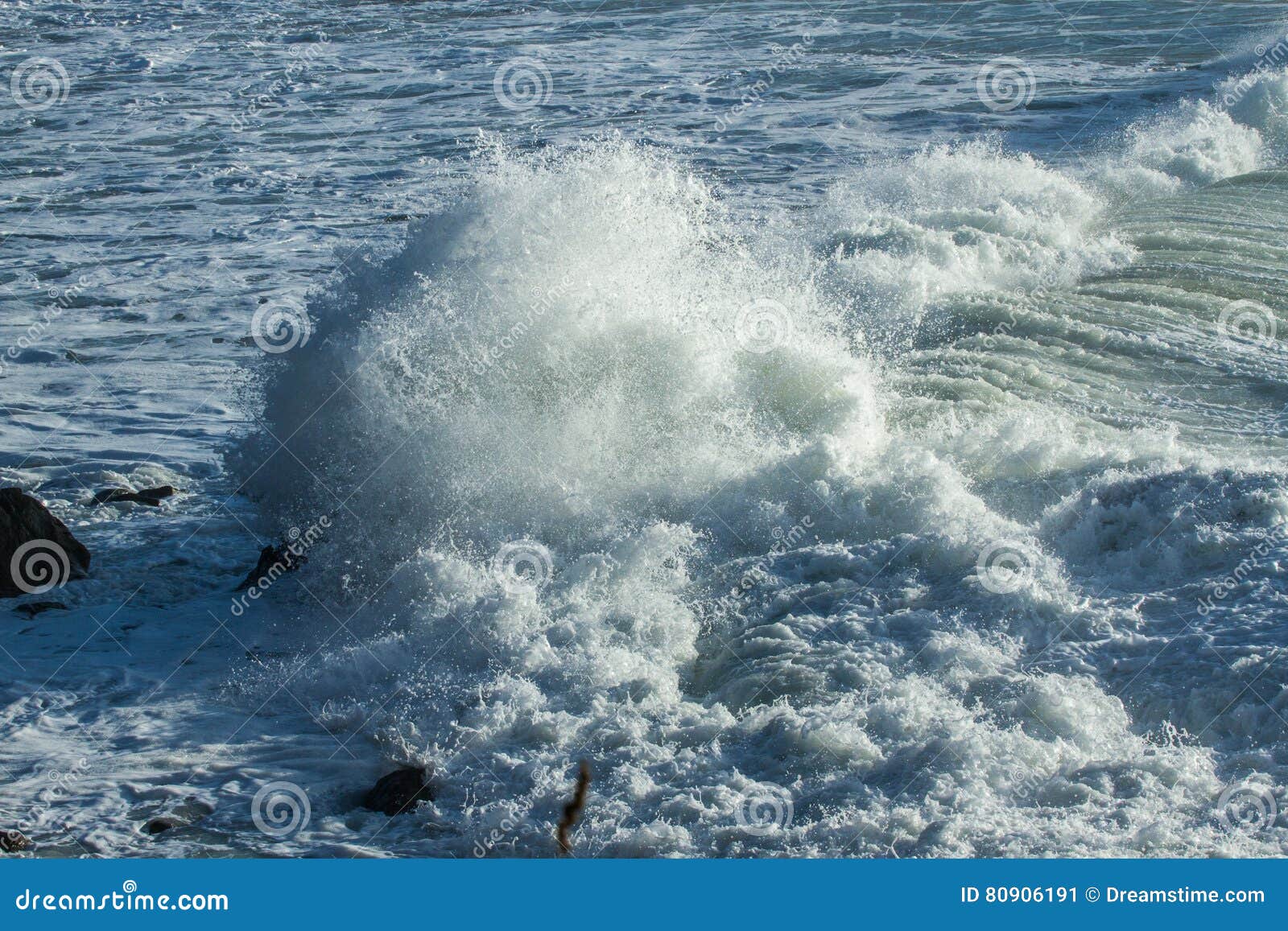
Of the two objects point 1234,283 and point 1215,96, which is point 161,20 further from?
point 1234,283

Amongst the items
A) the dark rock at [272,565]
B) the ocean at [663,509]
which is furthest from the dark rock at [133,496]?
the dark rock at [272,565]

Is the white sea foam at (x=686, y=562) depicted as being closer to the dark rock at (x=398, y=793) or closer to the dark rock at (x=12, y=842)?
the dark rock at (x=398, y=793)

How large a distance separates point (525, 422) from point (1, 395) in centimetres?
455

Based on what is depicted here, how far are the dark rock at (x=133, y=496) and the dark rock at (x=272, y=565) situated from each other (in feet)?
3.80

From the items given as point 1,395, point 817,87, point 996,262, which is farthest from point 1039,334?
point 817,87

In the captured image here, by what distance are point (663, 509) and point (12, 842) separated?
3.80m

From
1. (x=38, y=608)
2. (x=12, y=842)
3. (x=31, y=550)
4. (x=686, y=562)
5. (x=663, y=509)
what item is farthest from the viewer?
(x=663, y=509)

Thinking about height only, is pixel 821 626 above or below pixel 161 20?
below

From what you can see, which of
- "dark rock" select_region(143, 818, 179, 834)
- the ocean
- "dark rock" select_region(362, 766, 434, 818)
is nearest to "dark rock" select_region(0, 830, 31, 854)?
the ocean

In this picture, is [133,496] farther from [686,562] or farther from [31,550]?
[686,562]

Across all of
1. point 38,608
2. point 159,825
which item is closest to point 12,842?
→ point 159,825

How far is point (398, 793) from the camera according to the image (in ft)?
18.9

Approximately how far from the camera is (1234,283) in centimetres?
1193

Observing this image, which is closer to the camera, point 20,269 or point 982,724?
point 982,724
